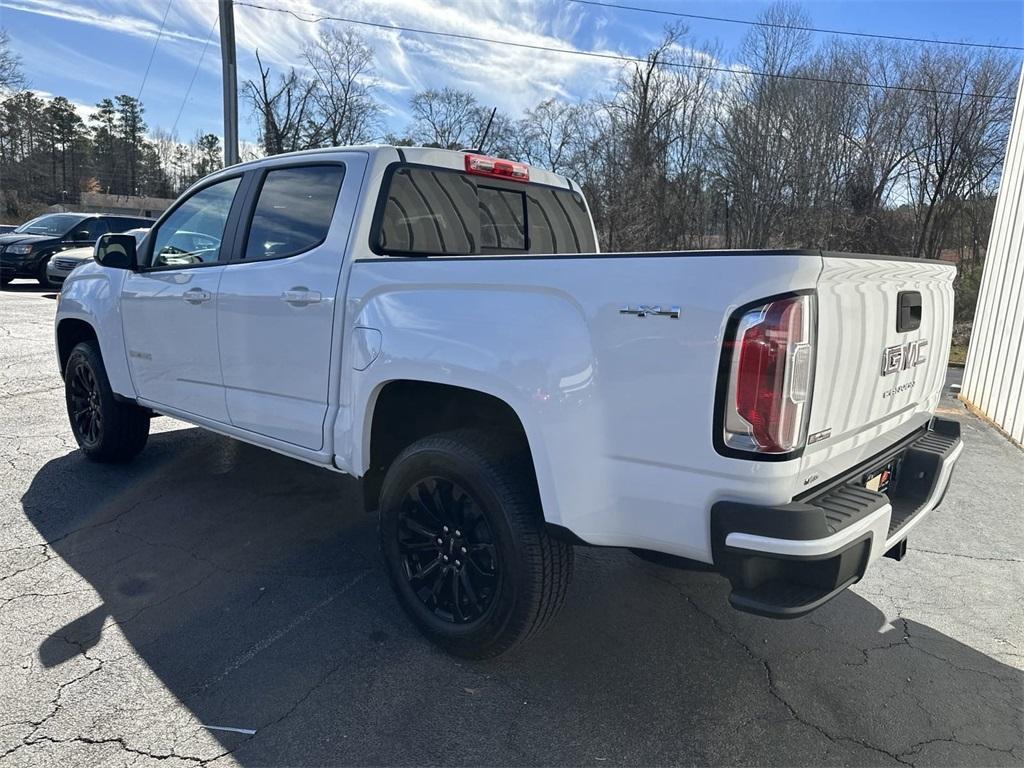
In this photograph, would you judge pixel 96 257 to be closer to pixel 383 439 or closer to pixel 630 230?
pixel 383 439

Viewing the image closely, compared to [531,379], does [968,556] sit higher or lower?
lower

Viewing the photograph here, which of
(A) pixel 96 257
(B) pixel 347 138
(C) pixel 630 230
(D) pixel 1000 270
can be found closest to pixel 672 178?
(C) pixel 630 230

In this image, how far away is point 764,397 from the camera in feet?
6.60

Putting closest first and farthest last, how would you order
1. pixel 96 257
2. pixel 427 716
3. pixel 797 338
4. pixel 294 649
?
1. pixel 797 338
2. pixel 427 716
3. pixel 294 649
4. pixel 96 257

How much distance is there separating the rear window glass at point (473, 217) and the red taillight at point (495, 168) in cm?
5

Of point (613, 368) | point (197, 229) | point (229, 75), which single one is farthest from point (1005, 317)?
point (229, 75)

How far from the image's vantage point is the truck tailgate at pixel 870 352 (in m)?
2.12

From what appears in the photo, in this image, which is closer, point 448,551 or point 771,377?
point 771,377

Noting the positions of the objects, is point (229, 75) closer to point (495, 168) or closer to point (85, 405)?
point (85, 405)

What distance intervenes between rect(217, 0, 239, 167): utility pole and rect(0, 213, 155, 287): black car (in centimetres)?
429

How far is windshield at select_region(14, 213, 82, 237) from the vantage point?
16.8 meters

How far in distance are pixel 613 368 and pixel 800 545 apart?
0.75 metres

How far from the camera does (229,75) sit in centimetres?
1372

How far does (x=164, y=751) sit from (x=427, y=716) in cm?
87
